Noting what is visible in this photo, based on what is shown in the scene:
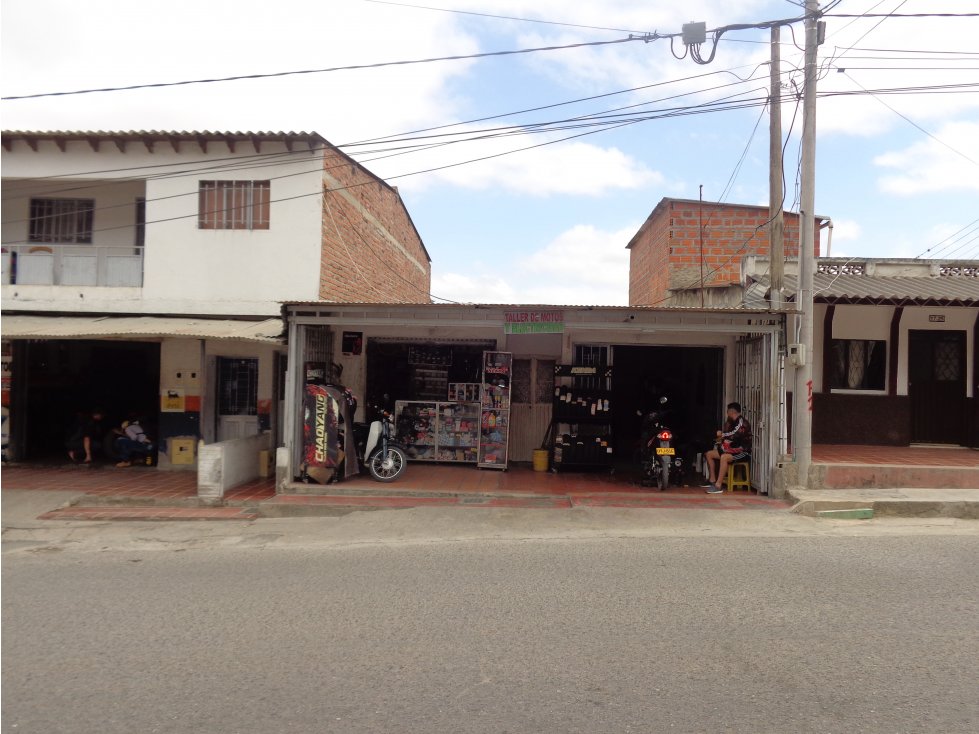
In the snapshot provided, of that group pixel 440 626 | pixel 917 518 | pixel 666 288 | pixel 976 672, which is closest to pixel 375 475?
pixel 440 626

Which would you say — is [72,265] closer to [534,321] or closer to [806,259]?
[534,321]

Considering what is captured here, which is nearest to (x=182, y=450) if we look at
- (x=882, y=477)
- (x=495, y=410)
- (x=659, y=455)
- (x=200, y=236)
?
(x=200, y=236)

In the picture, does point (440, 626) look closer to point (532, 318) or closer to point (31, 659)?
point (31, 659)

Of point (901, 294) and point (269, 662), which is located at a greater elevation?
point (901, 294)

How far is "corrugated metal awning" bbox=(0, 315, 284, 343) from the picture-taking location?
10672 millimetres

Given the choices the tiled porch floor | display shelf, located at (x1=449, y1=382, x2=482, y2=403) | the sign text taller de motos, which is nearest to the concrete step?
the sign text taller de motos

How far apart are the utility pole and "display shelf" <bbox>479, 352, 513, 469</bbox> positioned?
4414mm

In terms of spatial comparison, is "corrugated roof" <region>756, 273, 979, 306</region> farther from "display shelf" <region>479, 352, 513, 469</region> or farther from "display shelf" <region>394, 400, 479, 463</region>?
"display shelf" <region>394, 400, 479, 463</region>

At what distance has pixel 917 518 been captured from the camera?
9312 mm

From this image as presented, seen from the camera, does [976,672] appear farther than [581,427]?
No

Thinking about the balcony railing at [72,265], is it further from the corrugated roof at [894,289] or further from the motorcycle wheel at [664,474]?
the corrugated roof at [894,289]

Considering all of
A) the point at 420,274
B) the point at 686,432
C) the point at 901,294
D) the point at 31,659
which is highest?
the point at 420,274

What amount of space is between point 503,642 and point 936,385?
11.8m

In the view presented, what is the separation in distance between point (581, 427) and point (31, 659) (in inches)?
358
